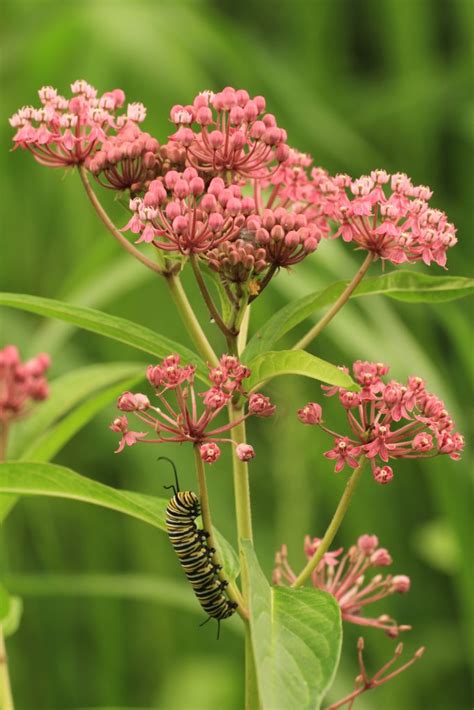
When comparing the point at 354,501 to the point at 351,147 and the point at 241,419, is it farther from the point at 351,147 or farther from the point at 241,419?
the point at 241,419

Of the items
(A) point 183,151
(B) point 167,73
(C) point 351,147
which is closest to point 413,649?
(C) point 351,147

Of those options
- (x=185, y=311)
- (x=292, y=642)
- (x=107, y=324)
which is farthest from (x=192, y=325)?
(x=292, y=642)

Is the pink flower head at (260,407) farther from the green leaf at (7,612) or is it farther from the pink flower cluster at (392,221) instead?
the green leaf at (7,612)

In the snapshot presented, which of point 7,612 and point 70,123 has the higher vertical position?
point 70,123

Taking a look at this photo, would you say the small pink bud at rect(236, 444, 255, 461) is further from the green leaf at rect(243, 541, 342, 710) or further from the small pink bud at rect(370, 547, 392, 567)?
the small pink bud at rect(370, 547, 392, 567)

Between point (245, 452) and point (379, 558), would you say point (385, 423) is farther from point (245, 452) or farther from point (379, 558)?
point (379, 558)

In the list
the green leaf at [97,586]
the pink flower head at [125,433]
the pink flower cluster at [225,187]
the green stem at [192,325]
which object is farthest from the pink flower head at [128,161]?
the green leaf at [97,586]

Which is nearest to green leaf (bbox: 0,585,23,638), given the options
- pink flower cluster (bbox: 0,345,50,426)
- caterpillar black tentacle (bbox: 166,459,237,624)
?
pink flower cluster (bbox: 0,345,50,426)
